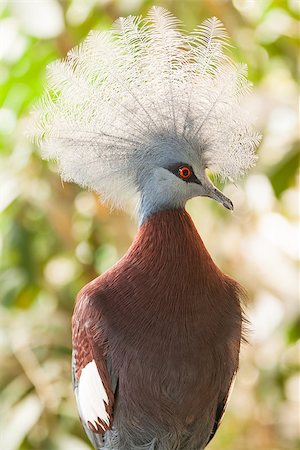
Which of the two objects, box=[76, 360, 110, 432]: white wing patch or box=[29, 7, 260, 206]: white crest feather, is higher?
box=[29, 7, 260, 206]: white crest feather

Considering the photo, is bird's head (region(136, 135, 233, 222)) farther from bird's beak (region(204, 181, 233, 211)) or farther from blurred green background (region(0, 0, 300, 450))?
blurred green background (region(0, 0, 300, 450))

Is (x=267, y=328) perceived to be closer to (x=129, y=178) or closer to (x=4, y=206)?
(x=4, y=206)

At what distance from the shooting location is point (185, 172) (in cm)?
98

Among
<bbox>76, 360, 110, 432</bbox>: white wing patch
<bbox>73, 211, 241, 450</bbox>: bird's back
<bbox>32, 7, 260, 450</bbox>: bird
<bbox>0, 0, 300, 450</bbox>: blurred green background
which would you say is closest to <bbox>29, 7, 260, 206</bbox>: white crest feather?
<bbox>32, 7, 260, 450</bbox>: bird

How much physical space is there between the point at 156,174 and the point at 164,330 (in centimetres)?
20

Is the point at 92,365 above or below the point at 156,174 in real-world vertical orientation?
below

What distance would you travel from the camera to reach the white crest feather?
99 centimetres

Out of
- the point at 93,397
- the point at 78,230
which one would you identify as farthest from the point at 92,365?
the point at 78,230

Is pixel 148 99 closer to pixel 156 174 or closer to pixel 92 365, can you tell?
pixel 156 174

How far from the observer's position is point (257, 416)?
90.7 inches

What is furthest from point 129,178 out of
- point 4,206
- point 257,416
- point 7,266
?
point 257,416

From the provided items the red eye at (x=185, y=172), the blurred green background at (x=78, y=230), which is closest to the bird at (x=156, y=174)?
the red eye at (x=185, y=172)

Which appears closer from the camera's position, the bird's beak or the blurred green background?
the bird's beak

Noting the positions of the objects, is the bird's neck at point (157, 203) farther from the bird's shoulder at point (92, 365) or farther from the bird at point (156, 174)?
the bird's shoulder at point (92, 365)
